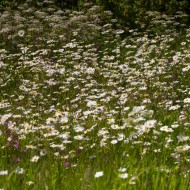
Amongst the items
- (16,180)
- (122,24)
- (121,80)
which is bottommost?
(122,24)

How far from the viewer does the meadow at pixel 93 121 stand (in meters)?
3.11

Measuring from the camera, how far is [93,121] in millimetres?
5031

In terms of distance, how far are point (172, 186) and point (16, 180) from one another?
1053mm

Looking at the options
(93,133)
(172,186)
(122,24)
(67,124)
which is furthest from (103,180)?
(122,24)

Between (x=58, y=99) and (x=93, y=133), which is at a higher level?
(x=93, y=133)

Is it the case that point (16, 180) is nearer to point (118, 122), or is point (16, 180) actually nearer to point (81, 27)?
point (118, 122)

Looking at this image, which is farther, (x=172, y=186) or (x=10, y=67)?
(x=10, y=67)

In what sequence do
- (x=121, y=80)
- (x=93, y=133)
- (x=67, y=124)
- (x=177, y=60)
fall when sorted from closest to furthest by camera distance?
(x=93, y=133), (x=67, y=124), (x=121, y=80), (x=177, y=60)

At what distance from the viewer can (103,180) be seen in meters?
3.01

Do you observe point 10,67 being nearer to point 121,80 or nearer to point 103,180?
point 121,80

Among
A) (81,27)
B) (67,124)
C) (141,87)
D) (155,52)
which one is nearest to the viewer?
(67,124)

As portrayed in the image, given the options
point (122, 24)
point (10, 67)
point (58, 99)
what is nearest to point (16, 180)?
point (58, 99)

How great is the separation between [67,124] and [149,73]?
238cm

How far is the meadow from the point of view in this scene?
123 inches
